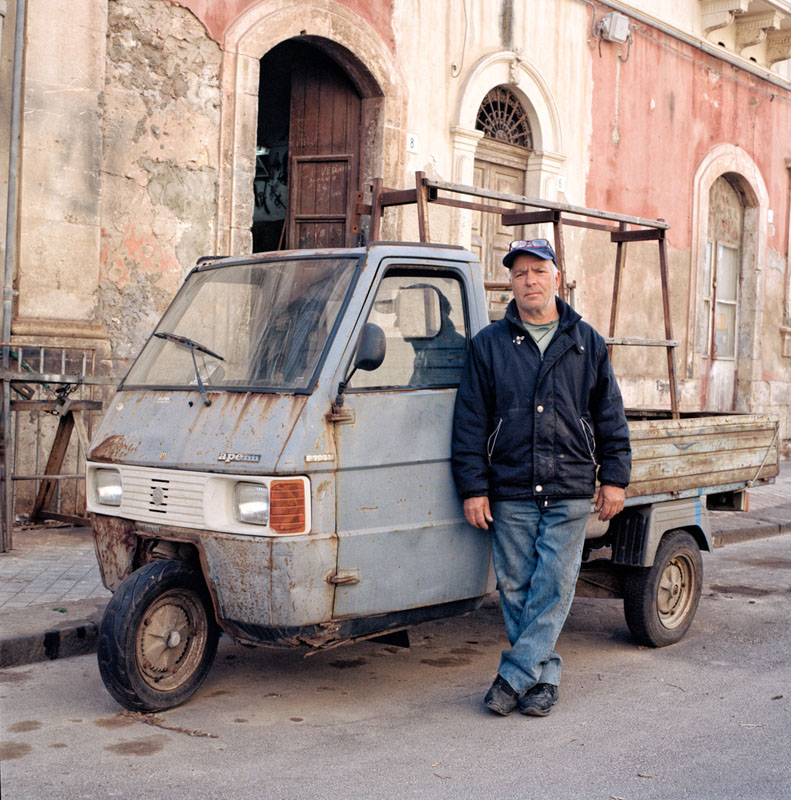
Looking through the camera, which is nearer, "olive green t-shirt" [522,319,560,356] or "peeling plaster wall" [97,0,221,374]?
"olive green t-shirt" [522,319,560,356]

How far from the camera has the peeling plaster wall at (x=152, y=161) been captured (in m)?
9.30

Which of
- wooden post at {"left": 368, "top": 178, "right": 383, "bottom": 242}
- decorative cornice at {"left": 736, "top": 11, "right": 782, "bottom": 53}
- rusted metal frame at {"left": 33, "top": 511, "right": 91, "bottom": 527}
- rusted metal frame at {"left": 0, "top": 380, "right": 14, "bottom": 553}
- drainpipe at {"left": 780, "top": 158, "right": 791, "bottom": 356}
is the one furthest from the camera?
drainpipe at {"left": 780, "top": 158, "right": 791, "bottom": 356}

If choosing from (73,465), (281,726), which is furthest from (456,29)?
(281,726)

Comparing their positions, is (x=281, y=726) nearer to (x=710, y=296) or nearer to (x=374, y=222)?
(x=374, y=222)

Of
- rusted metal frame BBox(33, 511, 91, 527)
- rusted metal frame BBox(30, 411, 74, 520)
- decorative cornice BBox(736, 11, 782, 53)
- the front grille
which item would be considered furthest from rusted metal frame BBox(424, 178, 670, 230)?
decorative cornice BBox(736, 11, 782, 53)

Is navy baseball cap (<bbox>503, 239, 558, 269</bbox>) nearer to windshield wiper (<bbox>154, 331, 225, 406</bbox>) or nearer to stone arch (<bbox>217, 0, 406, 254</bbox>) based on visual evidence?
windshield wiper (<bbox>154, 331, 225, 406</bbox>)

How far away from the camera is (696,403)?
1600cm

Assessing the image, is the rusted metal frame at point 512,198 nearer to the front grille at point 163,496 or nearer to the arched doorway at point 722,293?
the front grille at point 163,496

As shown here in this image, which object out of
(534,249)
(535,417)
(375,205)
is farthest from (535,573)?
(375,205)

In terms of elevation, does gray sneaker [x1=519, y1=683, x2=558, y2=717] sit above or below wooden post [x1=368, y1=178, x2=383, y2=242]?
below

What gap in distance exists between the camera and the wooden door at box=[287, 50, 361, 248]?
11539mm

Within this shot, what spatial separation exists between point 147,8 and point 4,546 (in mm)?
4858

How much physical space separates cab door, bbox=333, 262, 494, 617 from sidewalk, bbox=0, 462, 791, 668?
6.18 ft

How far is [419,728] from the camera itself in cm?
438
